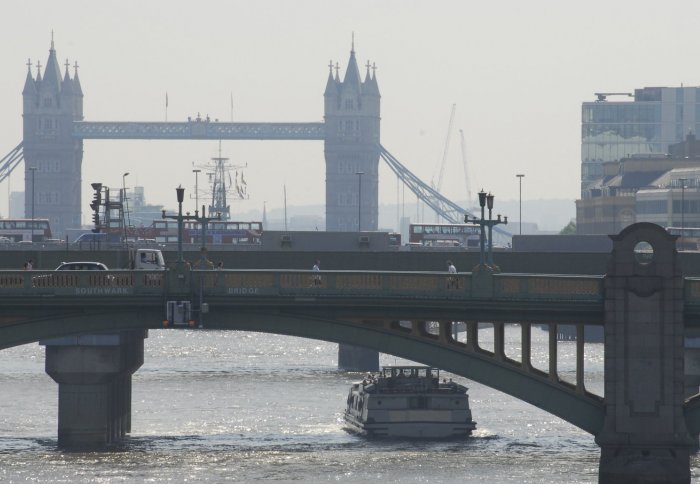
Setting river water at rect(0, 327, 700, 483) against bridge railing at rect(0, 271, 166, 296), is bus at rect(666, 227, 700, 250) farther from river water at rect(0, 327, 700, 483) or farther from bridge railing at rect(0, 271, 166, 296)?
bridge railing at rect(0, 271, 166, 296)

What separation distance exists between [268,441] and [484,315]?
2636 cm

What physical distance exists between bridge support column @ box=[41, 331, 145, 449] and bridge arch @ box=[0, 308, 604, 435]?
64.2 feet

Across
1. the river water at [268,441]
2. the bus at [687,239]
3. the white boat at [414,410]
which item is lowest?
the river water at [268,441]

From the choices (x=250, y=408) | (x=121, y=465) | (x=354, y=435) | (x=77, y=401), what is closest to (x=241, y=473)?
(x=121, y=465)

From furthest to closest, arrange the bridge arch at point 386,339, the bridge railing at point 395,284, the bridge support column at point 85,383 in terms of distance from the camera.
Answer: the bridge support column at point 85,383
the bridge railing at point 395,284
the bridge arch at point 386,339

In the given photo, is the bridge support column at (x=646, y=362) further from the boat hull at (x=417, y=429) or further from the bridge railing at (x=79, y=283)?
the boat hull at (x=417, y=429)

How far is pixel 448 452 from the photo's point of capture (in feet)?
293

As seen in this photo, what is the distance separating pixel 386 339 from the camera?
68500 mm

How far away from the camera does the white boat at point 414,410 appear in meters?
96.5

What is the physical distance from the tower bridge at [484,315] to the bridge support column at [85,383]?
19.8m

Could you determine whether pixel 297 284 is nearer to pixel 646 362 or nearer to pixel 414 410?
pixel 646 362

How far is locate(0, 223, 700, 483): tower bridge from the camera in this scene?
66.1 metres

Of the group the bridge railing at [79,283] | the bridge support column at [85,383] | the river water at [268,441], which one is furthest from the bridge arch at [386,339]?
the bridge support column at [85,383]

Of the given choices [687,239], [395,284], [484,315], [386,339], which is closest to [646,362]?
[484,315]
